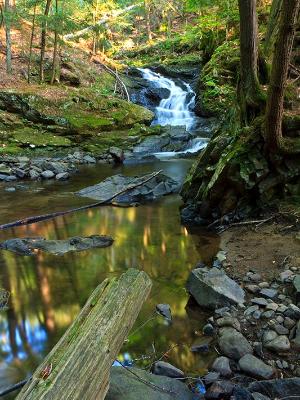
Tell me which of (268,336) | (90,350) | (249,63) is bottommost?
(268,336)

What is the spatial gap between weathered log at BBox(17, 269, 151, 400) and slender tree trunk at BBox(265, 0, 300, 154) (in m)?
3.70

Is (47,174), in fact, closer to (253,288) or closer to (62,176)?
(62,176)

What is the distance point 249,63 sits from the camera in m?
7.35

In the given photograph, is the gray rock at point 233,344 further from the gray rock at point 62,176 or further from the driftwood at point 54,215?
the gray rock at point 62,176

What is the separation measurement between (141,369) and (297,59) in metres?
7.76

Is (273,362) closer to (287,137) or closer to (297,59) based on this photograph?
(287,137)

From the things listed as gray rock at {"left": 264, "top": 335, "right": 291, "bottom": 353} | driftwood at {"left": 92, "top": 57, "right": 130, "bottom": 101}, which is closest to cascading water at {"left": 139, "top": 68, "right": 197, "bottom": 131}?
driftwood at {"left": 92, "top": 57, "right": 130, "bottom": 101}

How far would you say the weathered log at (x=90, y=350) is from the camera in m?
2.09

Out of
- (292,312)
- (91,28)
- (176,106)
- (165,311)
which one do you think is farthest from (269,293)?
(91,28)

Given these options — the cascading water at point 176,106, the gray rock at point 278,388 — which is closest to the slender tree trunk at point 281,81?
the gray rock at point 278,388

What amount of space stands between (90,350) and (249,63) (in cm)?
637

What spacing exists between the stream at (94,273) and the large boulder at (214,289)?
0.19 meters

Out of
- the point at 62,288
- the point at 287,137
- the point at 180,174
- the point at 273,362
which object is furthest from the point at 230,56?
the point at 273,362

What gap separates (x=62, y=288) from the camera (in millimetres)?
5457
